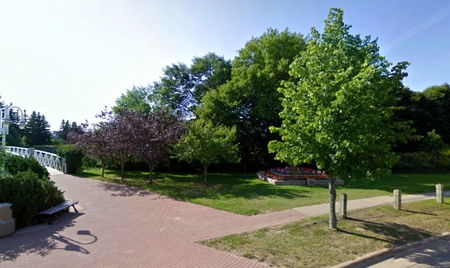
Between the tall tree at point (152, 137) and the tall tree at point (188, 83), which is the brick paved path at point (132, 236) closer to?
the tall tree at point (152, 137)

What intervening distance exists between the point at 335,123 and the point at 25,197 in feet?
28.0

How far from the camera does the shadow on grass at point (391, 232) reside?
21.1 ft

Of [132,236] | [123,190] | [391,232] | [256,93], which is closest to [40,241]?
[132,236]

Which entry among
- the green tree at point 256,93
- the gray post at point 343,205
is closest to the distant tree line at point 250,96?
the green tree at point 256,93

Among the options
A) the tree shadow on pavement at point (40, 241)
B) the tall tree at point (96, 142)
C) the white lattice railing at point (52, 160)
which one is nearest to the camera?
the tree shadow on pavement at point (40, 241)

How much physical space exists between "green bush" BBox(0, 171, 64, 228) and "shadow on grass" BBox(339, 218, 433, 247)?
8514 millimetres

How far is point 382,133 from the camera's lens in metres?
7.30

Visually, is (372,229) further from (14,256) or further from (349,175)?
(14,256)

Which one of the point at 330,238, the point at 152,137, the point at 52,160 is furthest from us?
the point at 52,160

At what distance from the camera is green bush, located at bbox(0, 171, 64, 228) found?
728 centimetres

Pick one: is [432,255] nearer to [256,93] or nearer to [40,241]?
[40,241]

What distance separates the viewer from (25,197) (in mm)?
7496

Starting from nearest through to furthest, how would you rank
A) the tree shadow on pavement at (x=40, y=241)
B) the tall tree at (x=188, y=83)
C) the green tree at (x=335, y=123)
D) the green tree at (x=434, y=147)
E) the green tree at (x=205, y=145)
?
the tree shadow on pavement at (x=40, y=241) < the green tree at (x=335, y=123) < the green tree at (x=205, y=145) < the green tree at (x=434, y=147) < the tall tree at (x=188, y=83)

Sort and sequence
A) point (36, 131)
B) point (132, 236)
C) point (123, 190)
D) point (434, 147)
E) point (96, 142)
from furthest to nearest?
point (36, 131), point (434, 147), point (96, 142), point (123, 190), point (132, 236)
